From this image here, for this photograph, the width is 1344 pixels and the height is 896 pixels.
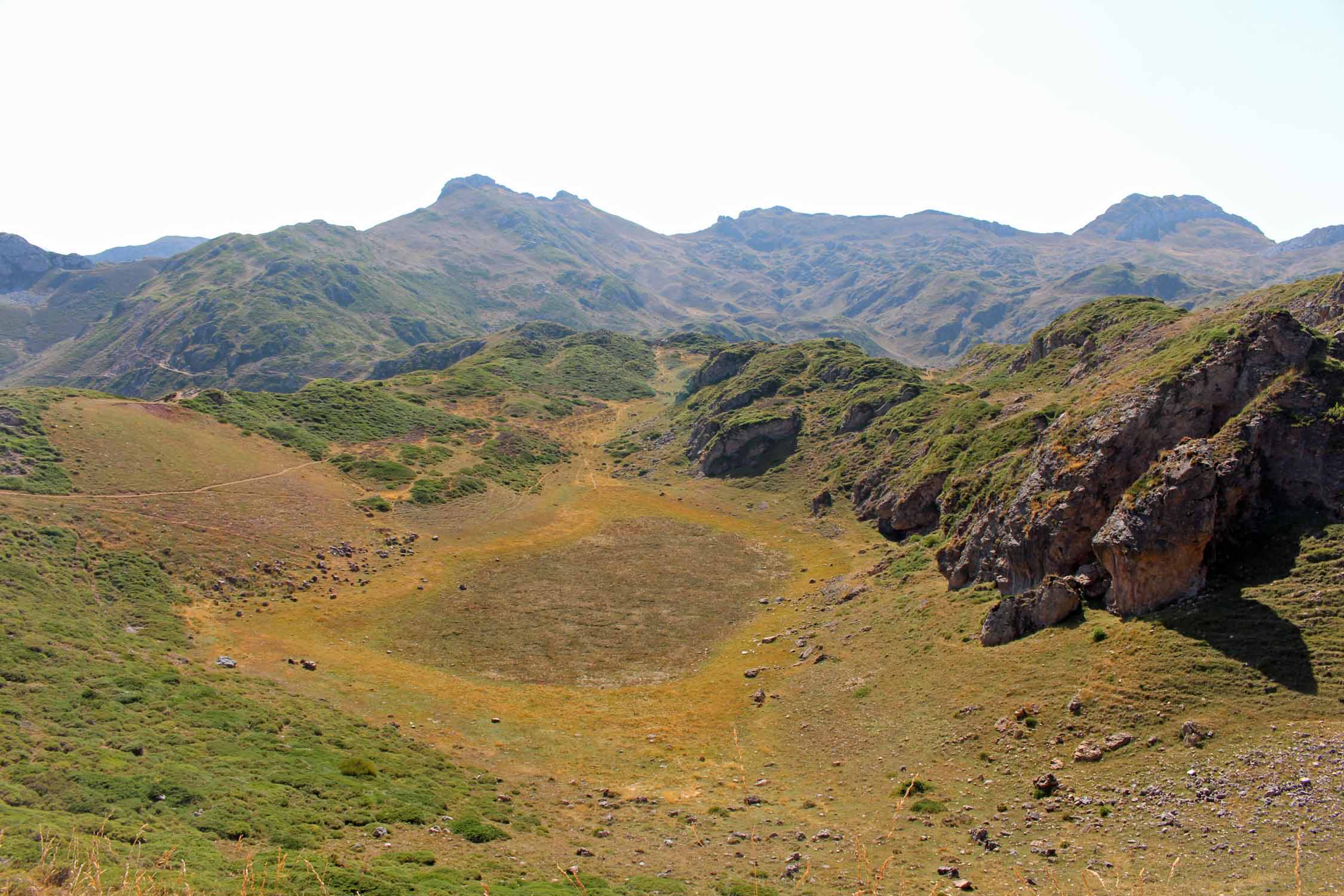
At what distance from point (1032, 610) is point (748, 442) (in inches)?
2640

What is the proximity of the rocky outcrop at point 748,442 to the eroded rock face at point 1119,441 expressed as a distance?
5966 cm

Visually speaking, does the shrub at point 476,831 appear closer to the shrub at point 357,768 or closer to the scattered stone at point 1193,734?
the shrub at point 357,768

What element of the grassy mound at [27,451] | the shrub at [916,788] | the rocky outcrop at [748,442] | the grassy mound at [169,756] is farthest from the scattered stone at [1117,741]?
the grassy mound at [27,451]

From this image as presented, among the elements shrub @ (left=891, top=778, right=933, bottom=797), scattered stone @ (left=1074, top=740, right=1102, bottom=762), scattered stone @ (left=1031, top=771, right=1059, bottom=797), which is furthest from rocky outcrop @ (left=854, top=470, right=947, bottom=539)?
scattered stone @ (left=1031, top=771, right=1059, bottom=797)

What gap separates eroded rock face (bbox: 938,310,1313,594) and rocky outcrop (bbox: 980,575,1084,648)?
218 cm

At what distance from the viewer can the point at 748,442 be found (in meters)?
102

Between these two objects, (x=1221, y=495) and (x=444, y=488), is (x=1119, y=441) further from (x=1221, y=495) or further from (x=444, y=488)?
(x=444, y=488)

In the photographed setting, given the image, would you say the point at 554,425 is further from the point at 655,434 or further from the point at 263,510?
the point at 263,510

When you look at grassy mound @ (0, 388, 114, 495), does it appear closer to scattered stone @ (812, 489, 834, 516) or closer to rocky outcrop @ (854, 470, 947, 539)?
scattered stone @ (812, 489, 834, 516)

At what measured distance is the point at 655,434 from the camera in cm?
12719

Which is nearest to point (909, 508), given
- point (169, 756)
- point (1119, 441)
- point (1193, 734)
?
point (1119, 441)

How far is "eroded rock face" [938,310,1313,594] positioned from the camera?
118 feet

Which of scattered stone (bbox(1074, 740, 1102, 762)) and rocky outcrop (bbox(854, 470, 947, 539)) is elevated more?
rocky outcrop (bbox(854, 470, 947, 539))

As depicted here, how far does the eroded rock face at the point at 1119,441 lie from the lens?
3609cm
